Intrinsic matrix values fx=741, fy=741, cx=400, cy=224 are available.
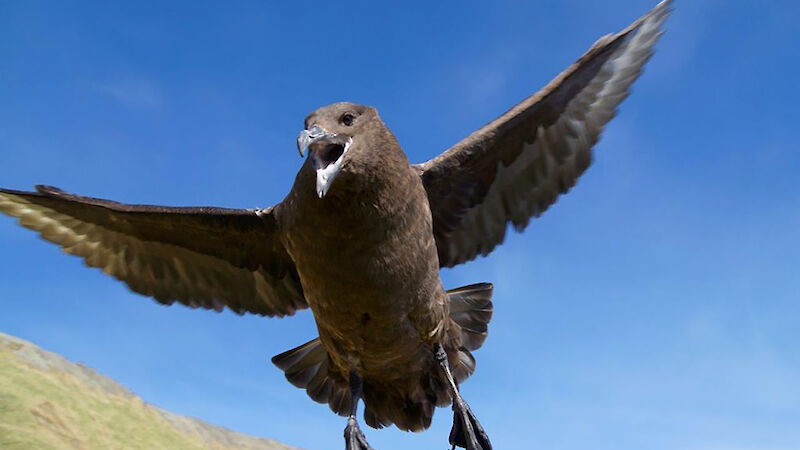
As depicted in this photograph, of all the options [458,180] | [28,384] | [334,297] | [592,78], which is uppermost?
[28,384]

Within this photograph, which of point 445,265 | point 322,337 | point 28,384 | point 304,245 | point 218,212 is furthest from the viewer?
point 28,384

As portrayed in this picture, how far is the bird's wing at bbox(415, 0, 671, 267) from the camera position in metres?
4.79

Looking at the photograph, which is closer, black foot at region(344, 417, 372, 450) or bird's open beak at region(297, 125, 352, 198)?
bird's open beak at region(297, 125, 352, 198)

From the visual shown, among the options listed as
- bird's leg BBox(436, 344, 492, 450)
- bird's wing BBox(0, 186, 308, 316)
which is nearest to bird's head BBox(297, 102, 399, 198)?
bird's wing BBox(0, 186, 308, 316)

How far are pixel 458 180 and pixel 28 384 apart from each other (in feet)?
34.8

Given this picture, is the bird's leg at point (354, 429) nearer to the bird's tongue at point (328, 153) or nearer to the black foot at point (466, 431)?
the black foot at point (466, 431)

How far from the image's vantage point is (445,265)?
5227 mm

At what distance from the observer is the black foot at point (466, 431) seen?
173 inches

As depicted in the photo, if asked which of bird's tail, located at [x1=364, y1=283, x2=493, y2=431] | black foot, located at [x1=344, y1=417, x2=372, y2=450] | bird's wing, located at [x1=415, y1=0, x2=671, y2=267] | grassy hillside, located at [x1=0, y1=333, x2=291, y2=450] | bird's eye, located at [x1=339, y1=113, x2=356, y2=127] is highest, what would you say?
grassy hillside, located at [x1=0, y1=333, x2=291, y2=450]

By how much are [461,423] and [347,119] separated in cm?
195

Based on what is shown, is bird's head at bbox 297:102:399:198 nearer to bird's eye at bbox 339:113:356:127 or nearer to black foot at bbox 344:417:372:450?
bird's eye at bbox 339:113:356:127

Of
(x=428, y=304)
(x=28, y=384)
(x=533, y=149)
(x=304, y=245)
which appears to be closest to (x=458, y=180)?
(x=533, y=149)

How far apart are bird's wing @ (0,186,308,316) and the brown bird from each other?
11mm

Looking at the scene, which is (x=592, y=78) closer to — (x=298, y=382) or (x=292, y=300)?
(x=292, y=300)
